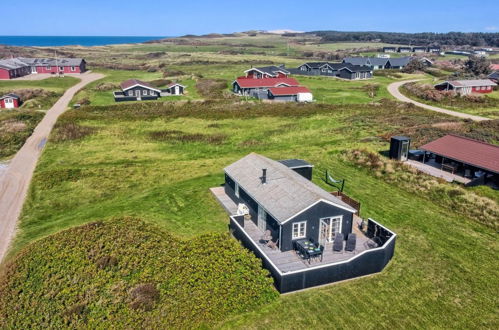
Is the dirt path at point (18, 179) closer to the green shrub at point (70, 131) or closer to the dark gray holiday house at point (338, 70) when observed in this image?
the green shrub at point (70, 131)

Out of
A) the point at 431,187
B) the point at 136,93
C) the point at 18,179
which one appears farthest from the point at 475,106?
the point at 18,179

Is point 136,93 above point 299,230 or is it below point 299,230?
above

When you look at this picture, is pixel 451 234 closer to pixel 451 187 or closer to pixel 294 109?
pixel 451 187

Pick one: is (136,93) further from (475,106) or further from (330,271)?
(330,271)

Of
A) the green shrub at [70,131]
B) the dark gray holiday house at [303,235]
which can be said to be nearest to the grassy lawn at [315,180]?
the green shrub at [70,131]

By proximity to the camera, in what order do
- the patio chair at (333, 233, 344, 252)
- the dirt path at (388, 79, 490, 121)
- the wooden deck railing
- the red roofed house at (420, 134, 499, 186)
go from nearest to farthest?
the patio chair at (333, 233, 344, 252)
the wooden deck railing
the red roofed house at (420, 134, 499, 186)
the dirt path at (388, 79, 490, 121)

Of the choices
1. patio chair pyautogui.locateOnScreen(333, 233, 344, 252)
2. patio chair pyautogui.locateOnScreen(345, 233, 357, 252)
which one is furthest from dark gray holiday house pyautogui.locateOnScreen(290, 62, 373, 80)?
patio chair pyautogui.locateOnScreen(333, 233, 344, 252)

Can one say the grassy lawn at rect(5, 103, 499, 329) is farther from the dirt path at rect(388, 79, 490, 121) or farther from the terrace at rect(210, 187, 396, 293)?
the dirt path at rect(388, 79, 490, 121)
